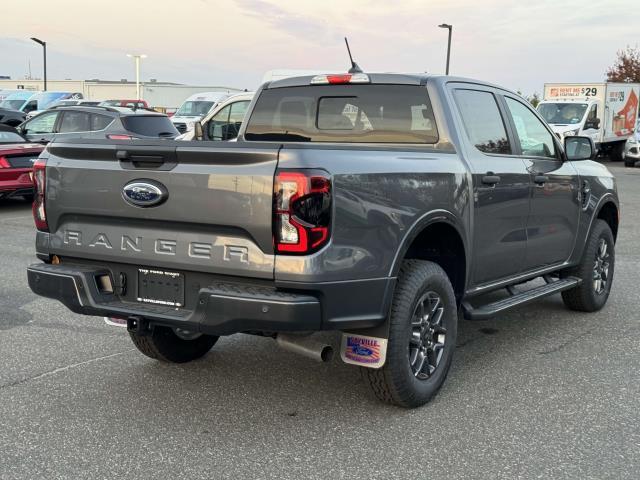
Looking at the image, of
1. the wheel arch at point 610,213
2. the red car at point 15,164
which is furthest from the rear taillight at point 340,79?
the red car at point 15,164

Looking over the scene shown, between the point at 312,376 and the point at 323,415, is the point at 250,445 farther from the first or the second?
the point at 312,376

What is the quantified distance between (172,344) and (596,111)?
78.3 feet

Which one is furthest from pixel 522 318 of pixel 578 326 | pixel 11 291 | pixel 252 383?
pixel 11 291

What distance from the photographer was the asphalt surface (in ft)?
11.0

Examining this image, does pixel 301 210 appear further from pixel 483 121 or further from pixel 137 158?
pixel 483 121

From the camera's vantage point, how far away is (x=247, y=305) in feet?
10.7

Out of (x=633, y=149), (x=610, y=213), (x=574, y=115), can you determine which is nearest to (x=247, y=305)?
(x=610, y=213)

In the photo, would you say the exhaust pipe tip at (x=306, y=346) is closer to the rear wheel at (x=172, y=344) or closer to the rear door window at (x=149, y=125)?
the rear wheel at (x=172, y=344)

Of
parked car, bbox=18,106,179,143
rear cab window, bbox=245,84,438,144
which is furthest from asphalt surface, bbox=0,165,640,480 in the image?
parked car, bbox=18,106,179,143

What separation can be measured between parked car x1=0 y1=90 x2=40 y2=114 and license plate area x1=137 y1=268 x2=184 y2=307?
95.4ft

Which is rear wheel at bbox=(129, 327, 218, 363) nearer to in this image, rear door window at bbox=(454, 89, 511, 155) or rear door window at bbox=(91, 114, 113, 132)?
rear door window at bbox=(454, 89, 511, 155)

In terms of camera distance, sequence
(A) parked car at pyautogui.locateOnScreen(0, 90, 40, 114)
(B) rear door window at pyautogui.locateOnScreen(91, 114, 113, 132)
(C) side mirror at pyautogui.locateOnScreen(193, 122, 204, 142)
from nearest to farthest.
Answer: (C) side mirror at pyautogui.locateOnScreen(193, 122, 204, 142) < (B) rear door window at pyautogui.locateOnScreen(91, 114, 113, 132) < (A) parked car at pyautogui.locateOnScreen(0, 90, 40, 114)

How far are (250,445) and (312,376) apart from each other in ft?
3.56

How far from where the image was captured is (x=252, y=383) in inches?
174
